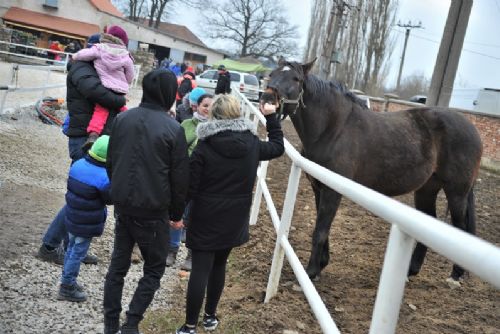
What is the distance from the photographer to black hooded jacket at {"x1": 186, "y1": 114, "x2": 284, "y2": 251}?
9.47ft

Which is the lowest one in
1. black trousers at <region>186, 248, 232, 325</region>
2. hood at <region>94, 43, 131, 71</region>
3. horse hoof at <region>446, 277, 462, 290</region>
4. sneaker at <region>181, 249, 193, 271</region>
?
sneaker at <region>181, 249, 193, 271</region>

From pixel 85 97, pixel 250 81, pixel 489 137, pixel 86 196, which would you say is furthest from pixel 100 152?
pixel 250 81

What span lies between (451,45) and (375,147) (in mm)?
5233

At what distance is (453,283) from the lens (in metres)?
4.45

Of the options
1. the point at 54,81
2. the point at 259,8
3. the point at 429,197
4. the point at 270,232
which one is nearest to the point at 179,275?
the point at 270,232

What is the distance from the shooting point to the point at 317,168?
9.57ft

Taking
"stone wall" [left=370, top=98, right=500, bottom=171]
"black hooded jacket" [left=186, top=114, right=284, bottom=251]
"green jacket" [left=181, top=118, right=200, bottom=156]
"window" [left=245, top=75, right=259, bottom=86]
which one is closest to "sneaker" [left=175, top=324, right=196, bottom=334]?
"black hooded jacket" [left=186, top=114, right=284, bottom=251]

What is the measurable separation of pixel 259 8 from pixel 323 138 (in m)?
70.2

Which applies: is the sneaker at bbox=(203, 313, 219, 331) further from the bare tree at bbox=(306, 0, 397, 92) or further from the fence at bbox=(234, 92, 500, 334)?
the bare tree at bbox=(306, 0, 397, 92)

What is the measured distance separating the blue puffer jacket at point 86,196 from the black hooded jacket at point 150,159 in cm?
40

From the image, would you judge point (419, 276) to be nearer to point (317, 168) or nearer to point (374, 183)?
point (374, 183)

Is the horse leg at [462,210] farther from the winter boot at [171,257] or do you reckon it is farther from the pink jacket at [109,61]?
the pink jacket at [109,61]

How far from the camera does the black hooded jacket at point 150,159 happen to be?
9.06 feet

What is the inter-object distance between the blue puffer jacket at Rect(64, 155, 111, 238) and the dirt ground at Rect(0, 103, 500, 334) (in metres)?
0.80
